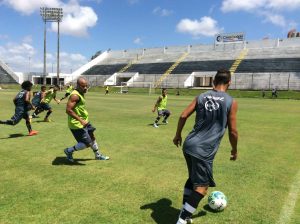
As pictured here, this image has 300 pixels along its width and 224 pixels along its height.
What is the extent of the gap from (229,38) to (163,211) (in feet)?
241

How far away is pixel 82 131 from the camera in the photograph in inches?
322

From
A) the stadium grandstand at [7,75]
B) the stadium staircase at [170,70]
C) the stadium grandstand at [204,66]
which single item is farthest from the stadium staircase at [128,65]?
the stadium grandstand at [7,75]

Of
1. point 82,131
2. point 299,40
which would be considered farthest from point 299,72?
point 82,131

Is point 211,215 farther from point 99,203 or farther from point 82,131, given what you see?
point 82,131

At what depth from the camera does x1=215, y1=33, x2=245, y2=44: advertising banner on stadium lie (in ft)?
243

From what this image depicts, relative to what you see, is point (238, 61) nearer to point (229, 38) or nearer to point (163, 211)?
point (229, 38)

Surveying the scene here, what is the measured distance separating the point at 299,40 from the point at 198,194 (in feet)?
230

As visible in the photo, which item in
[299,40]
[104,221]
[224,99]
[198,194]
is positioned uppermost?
[299,40]

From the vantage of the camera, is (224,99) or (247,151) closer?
(224,99)

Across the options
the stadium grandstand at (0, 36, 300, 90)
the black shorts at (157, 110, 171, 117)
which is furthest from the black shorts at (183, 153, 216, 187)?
the stadium grandstand at (0, 36, 300, 90)

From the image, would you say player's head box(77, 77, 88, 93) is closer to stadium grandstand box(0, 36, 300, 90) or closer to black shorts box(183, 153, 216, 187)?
black shorts box(183, 153, 216, 187)

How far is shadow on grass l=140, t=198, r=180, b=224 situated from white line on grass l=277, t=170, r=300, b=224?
1601mm

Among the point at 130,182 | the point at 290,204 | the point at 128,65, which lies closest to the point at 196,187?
the point at 290,204

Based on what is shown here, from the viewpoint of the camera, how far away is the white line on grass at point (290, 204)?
527 centimetres
